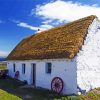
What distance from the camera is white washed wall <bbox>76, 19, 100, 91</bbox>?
737 inches

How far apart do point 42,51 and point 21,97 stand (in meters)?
5.49

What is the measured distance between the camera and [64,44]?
20781 millimetres

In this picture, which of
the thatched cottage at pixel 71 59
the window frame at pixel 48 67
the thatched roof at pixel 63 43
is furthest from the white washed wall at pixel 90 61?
the window frame at pixel 48 67

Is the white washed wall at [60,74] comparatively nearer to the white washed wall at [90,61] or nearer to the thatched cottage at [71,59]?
the thatched cottage at [71,59]

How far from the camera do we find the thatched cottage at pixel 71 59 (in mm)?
18672

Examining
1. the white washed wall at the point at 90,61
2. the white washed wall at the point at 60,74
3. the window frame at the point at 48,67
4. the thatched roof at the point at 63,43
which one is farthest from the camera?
the window frame at the point at 48,67

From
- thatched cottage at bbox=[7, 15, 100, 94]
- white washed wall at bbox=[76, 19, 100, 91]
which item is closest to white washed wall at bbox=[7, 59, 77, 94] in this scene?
thatched cottage at bbox=[7, 15, 100, 94]

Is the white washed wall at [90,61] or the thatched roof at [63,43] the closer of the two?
the white washed wall at [90,61]

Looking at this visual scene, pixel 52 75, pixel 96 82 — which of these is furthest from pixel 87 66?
pixel 52 75

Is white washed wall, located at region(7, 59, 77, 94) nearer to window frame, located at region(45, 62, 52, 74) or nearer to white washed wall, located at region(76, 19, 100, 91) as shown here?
window frame, located at region(45, 62, 52, 74)

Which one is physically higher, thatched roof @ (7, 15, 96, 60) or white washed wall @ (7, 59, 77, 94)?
thatched roof @ (7, 15, 96, 60)

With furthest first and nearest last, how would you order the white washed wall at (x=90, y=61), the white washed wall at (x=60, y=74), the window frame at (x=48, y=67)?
the window frame at (x=48, y=67) < the white washed wall at (x=90, y=61) < the white washed wall at (x=60, y=74)

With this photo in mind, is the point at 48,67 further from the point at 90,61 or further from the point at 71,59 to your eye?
the point at 90,61

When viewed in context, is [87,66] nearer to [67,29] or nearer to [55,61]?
[55,61]
